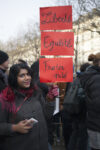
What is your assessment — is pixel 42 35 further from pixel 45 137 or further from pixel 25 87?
pixel 45 137

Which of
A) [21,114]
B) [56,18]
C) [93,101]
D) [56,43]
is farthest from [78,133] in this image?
[21,114]

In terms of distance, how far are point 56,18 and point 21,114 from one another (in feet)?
5.97

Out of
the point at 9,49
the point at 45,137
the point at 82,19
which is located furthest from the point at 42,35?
the point at 9,49

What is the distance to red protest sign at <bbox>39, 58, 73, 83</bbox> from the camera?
3.46m

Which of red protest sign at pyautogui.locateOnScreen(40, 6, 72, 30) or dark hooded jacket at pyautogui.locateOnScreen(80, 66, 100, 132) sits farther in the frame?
red protest sign at pyautogui.locateOnScreen(40, 6, 72, 30)

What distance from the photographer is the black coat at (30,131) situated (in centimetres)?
218

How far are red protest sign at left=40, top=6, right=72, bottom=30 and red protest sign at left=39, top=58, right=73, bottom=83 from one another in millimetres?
498

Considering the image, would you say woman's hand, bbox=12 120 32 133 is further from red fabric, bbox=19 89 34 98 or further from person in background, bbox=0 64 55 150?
red fabric, bbox=19 89 34 98

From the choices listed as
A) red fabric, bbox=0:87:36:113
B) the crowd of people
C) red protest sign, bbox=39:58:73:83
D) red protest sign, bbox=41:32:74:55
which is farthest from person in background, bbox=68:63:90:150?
red fabric, bbox=0:87:36:113

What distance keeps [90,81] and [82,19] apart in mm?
12207

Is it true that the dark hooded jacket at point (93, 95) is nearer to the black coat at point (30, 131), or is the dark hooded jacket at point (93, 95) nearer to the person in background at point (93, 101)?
the person in background at point (93, 101)

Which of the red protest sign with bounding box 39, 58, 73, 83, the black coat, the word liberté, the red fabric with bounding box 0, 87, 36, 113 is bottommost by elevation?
the black coat

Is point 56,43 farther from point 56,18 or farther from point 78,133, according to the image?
point 78,133

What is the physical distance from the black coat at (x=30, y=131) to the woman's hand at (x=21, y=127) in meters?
0.05
